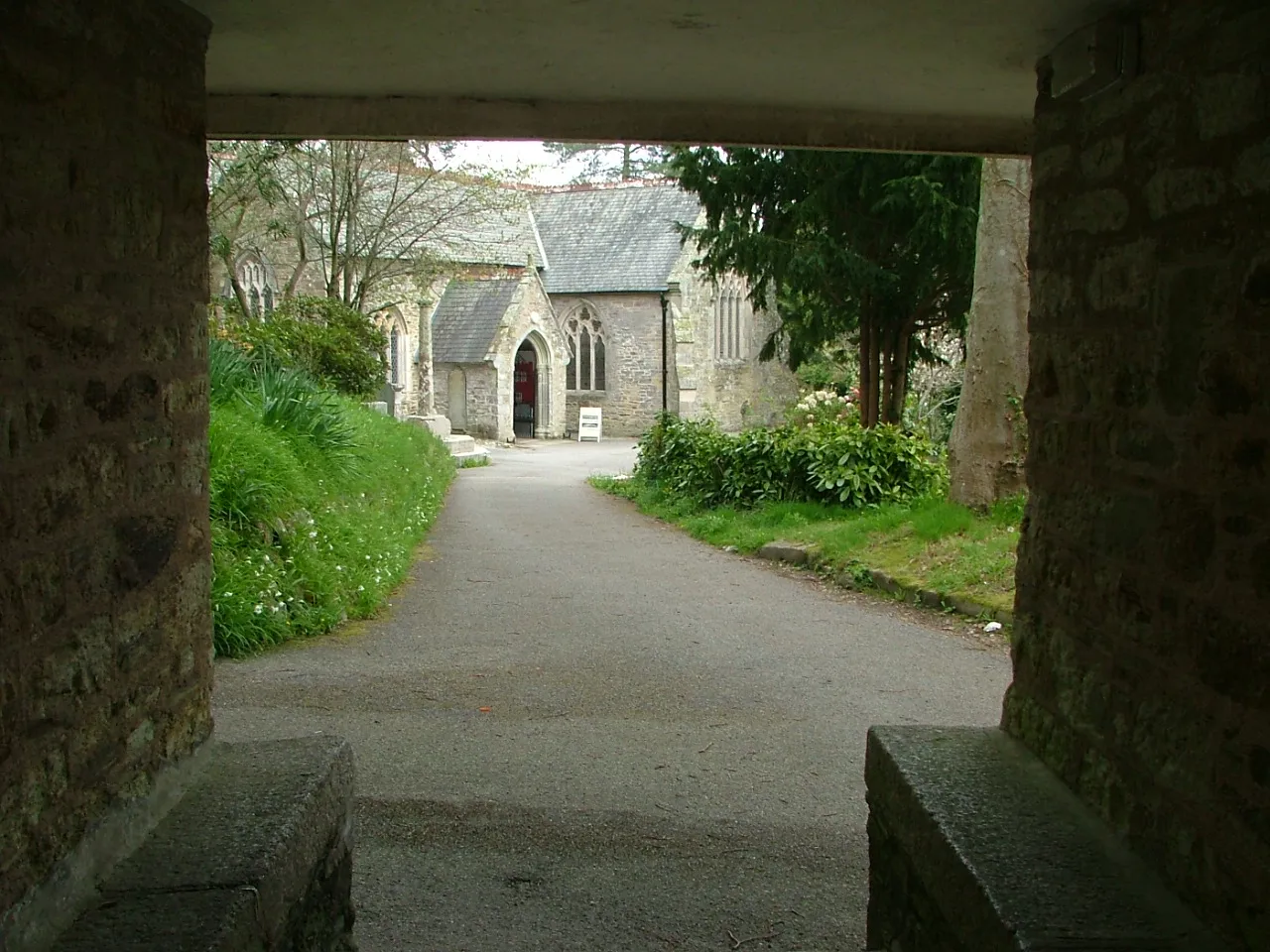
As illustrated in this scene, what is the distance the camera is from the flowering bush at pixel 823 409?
19.3 m

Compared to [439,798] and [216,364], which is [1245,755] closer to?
[439,798]

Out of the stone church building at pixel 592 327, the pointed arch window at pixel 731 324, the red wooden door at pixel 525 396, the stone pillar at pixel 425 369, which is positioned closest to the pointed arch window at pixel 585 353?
the stone church building at pixel 592 327

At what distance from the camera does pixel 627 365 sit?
4016cm

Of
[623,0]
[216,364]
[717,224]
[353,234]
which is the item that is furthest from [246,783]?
[353,234]

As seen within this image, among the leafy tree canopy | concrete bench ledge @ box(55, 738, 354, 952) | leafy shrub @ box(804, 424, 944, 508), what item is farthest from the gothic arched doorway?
concrete bench ledge @ box(55, 738, 354, 952)

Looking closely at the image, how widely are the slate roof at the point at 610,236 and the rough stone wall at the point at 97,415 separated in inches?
1437

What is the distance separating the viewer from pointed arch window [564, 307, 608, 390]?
40.6 m

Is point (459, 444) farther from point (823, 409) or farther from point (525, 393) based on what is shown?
point (823, 409)

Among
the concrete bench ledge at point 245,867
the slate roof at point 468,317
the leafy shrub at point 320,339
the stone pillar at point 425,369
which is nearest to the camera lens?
the concrete bench ledge at point 245,867

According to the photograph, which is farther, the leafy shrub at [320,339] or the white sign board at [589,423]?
the white sign board at [589,423]

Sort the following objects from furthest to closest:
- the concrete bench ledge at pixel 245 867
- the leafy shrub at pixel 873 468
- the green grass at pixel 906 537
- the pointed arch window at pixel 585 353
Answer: the pointed arch window at pixel 585 353 → the leafy shrub at pixel 873 468 → the green grass at pixel 906 537 → the concrete bench ledge at pixel 245 867

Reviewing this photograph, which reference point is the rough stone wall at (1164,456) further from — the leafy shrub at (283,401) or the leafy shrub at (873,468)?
the leafy shrub at (873,468)

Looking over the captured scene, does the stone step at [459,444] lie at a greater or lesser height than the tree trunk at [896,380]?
lesser

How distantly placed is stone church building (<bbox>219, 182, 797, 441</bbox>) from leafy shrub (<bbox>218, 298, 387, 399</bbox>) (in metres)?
13.9
